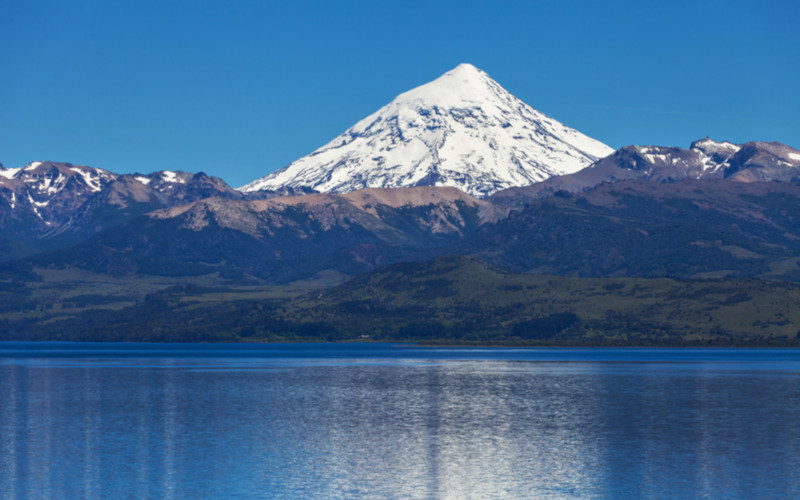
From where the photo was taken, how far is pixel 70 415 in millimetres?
144750

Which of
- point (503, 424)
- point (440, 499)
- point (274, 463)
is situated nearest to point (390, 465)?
point (274, 463)

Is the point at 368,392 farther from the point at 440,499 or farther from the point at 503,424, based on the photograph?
the point at 440,499

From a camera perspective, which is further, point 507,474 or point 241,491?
point 507,474

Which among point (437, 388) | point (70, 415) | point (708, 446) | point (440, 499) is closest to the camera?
point (440, 499)

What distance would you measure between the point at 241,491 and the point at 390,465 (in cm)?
1834

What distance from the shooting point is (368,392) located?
18662cm

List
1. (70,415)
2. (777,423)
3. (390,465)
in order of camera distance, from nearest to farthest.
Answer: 1. (390,465)
2. (777,423)
3. (70,415)

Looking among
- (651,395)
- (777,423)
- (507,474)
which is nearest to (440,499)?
(507,474)

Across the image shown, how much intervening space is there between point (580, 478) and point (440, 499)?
53.5ft

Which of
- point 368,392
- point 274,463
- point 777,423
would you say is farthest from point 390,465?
point 368,392

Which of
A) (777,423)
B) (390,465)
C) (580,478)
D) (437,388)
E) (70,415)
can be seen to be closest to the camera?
(580,478)

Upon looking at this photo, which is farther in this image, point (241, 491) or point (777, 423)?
point (777, 423)

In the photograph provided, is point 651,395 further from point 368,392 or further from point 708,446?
point 708,446

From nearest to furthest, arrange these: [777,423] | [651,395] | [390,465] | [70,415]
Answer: [390,465] < [777,423] < [70,415] < [651,395]
